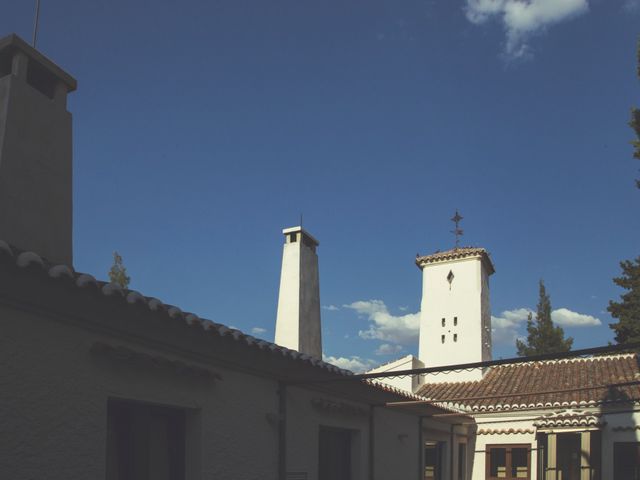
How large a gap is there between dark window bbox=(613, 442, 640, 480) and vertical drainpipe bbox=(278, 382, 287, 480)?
42.7 feet

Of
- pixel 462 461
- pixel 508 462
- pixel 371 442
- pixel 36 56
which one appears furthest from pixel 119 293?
pixel 508 462

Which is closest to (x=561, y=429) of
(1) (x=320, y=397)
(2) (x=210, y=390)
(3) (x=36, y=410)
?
(1) (x=320, y=397)

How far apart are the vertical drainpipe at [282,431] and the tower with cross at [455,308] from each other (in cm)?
1650

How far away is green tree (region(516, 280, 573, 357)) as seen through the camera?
134 feet

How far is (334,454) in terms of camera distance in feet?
41.1

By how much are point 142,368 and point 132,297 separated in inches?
54.3

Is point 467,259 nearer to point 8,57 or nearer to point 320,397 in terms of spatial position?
point 320,397

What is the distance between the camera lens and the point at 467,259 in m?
26.6

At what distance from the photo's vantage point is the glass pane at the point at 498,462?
21.4 meters

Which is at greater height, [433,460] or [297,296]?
[297,296]

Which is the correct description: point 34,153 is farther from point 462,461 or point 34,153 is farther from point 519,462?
point 519,462

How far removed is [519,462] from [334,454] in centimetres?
1078

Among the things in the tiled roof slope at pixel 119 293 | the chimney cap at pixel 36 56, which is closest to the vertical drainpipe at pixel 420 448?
the tiled roof slope at pixel 119 293

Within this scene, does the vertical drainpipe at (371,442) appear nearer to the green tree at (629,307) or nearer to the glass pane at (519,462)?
the glass pane at (519,462)
